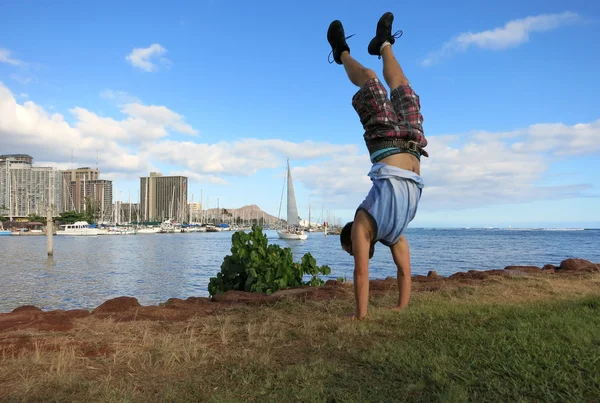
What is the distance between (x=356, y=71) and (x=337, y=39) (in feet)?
1.68

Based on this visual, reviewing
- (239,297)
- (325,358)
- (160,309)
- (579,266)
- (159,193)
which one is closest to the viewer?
(325,358)

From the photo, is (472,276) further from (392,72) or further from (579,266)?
(392,72)

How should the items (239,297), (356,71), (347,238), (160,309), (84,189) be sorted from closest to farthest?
(356,71) < (347,238) < (160,309) < (239,297) < (84,189)

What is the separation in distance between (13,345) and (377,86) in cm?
401

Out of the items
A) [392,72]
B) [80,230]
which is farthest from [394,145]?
[80,230]

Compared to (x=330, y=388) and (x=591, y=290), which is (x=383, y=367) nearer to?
(x=330, y=388)

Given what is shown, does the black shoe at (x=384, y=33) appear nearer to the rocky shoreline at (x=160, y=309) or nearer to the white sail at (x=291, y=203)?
the rocky shoreline at (x=160, y=309)

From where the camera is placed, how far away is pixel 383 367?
120 inches

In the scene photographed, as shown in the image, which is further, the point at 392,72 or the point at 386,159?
the point at 392,72

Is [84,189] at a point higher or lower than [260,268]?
higher

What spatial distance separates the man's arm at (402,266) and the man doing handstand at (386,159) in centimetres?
29

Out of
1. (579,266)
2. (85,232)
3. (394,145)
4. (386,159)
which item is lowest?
(85,232)

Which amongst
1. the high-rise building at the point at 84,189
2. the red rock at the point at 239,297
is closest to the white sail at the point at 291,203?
the red rock at the point at 239,297

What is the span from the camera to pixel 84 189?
165 meters
